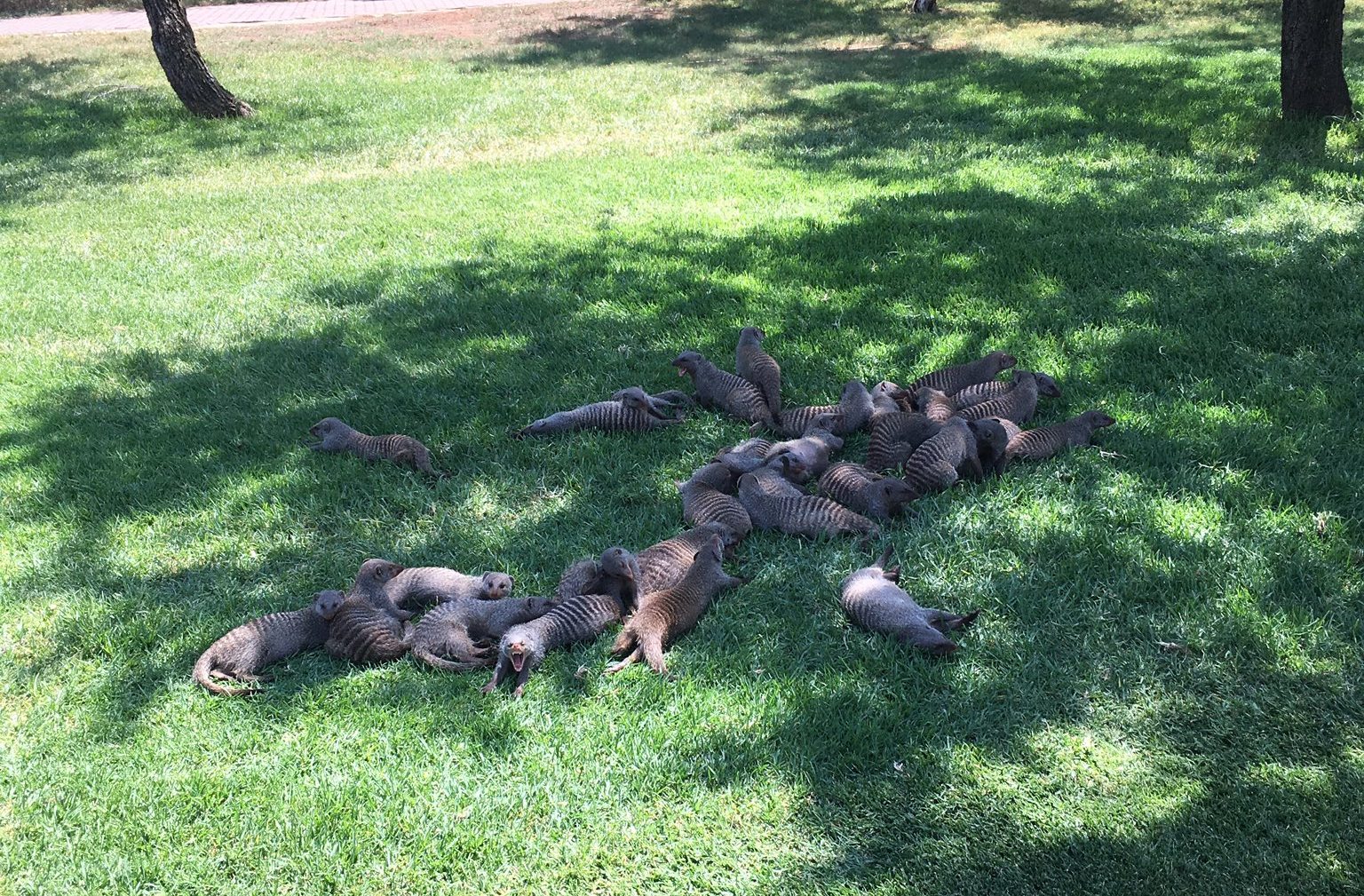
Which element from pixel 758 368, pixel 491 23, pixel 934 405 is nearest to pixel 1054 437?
pixel 934 405

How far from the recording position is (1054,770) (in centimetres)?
365

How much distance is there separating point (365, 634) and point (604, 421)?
82.4 inches

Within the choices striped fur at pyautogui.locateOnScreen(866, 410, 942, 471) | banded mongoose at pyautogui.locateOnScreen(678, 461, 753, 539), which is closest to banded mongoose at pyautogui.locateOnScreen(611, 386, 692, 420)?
banded mongoose at pyautogui.locateOnScreen(678, 461, 753, 539)

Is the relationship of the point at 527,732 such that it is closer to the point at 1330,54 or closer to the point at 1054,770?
the point at 1054,770

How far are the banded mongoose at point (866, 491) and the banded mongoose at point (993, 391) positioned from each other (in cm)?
92

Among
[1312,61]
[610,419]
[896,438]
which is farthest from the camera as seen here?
[1312,61]

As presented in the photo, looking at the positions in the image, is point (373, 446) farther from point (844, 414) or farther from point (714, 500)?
point (844, 414)

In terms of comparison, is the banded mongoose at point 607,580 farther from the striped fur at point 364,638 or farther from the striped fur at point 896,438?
the striped fur at point 896,438

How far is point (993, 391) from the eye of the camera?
590 centimetres

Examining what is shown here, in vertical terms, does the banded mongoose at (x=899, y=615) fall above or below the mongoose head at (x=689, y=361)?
below

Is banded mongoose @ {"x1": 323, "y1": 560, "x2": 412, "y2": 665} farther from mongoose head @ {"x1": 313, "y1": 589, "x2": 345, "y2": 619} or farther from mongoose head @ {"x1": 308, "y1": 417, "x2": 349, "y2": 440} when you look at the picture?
mongoose head @ {"x1": 308, "y1": 417, "x2": 349, "y2": 440}

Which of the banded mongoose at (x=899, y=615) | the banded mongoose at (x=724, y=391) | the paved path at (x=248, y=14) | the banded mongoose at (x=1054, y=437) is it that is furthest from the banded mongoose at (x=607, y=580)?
the paved path at (x=248, y=14)

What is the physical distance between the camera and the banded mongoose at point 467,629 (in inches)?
170

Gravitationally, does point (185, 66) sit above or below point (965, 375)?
above
